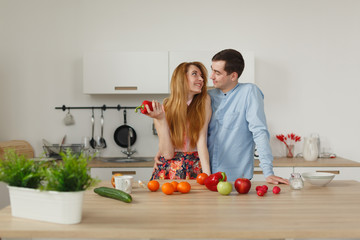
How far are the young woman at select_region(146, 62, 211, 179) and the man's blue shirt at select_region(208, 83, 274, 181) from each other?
0.11m

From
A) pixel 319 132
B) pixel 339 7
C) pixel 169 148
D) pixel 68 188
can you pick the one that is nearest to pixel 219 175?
pixel 169 148

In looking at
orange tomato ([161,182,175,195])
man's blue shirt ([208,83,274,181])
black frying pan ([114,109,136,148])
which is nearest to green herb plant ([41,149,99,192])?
orange tomato ([161,182,175,195])

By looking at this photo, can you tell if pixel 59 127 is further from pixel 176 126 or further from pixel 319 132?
pixel 319 132

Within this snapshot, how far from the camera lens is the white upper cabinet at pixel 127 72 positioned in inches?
158

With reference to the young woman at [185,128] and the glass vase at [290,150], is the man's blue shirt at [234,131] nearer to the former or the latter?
the young woman at [185,128]

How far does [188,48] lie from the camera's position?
4.32 meters

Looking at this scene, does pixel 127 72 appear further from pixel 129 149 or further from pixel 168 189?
pixel 168 189

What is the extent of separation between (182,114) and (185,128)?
0.09 meters

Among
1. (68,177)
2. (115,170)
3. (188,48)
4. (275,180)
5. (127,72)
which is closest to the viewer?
(68,177)

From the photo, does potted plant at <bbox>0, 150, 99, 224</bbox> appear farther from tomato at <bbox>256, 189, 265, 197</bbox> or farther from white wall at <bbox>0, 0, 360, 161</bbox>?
white wall at <bbox>0, 0, 360, 161</bbox>

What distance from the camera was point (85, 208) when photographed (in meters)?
1.75

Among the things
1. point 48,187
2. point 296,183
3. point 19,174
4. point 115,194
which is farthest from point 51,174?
point 296,183

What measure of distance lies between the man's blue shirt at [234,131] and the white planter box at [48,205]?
1477 mm

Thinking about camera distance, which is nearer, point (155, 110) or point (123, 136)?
point (155, 110)
